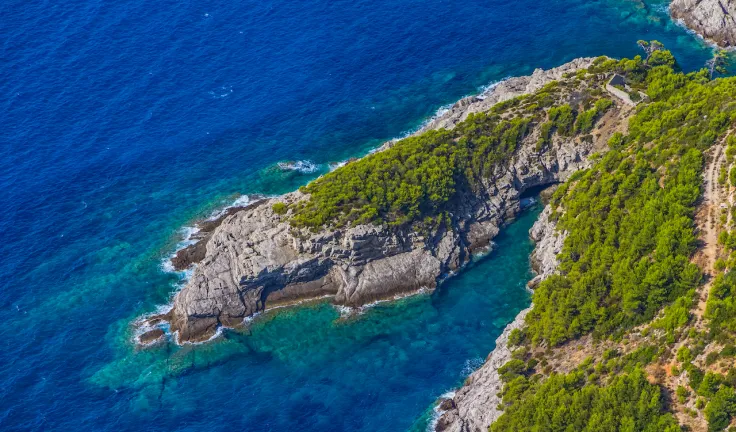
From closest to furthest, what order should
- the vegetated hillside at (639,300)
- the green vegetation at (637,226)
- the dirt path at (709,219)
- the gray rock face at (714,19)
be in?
the vegetated hillside at (639,300)
the dirt path at (709,219)
the green vegetation at (637,226)
the gray rock face at (714,19)

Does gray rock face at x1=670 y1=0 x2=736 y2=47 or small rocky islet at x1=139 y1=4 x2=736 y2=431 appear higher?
gray rock face at x1=670 y1=0 x2=736 y2=47

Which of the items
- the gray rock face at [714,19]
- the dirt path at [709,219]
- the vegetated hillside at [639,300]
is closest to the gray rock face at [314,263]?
the vegetated hillside at [639,300]

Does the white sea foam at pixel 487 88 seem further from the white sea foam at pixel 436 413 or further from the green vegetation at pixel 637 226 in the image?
the white sea foam at pixel 436 413

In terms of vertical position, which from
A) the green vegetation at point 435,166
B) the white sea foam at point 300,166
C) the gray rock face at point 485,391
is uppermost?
the green vegetation at point 435,166

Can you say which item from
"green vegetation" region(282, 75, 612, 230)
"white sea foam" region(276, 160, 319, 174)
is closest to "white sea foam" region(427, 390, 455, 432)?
"green vegetation" region(282, 75, 612, 230)

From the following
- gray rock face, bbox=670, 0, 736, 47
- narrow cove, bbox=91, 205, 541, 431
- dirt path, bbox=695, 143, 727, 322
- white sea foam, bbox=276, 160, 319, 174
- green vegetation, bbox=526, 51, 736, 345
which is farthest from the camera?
gray rock face, bbox=670, 0, 736, 47

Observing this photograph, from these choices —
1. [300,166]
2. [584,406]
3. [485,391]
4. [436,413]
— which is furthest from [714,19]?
[436,413]

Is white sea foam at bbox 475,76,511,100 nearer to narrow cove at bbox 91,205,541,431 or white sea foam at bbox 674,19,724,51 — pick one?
→ white sea foam at bbox 674,19,724,51
